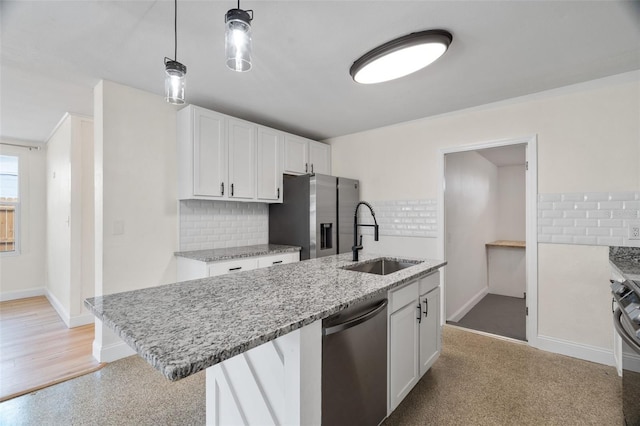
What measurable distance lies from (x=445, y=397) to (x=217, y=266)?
2110 millimetres

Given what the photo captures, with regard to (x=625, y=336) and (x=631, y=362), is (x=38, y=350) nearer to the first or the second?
(x=625, y=336)

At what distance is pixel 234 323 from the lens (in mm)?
953

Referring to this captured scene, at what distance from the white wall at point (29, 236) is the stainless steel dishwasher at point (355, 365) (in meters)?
5.80

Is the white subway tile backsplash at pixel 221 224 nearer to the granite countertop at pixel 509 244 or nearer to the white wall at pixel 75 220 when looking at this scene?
the white wall at pixel 75 220

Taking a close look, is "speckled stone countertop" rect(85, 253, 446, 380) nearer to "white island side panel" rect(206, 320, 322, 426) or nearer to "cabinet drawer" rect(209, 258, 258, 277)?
"white island side panel" rect(206, 320, 322, 426)

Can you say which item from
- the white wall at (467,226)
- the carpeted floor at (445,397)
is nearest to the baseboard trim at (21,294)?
the carpeted floor at (445,397)

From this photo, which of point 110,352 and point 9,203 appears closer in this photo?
point 110,352

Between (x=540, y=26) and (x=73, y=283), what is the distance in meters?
5.07

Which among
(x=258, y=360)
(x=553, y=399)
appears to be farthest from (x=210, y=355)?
(x=553, y=399)

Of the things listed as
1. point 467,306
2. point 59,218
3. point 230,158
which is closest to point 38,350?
point 59,218

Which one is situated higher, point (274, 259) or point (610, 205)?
point (610, 205)

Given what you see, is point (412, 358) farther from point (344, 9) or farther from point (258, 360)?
point (344, 9)

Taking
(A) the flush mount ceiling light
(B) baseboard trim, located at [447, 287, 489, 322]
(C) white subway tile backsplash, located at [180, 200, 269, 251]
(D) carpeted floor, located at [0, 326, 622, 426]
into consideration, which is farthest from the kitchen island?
(B) baseboard trim, located at [447, 287, 489, 322]

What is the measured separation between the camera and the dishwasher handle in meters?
1.21
